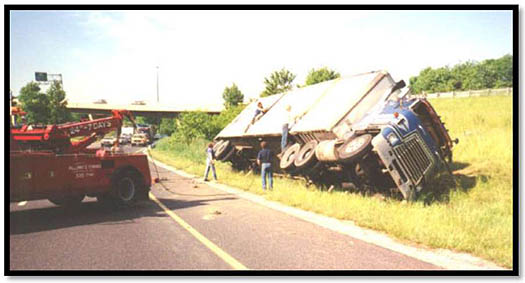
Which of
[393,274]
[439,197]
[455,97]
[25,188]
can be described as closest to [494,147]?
[439,197]

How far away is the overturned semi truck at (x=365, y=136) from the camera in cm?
960

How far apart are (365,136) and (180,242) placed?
224 inches

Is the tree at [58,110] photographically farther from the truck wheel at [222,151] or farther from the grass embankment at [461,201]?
the truck wheel at [222,151]

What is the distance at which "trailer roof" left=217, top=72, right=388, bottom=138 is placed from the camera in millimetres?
12320

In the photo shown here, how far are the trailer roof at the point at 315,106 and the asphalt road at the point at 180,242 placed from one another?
4.10 metres

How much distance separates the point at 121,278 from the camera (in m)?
4.96

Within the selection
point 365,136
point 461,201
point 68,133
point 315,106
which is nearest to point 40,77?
point 68,133

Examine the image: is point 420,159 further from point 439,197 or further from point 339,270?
point 339,270

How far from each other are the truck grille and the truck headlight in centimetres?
15

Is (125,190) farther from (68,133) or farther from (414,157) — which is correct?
(414,157)

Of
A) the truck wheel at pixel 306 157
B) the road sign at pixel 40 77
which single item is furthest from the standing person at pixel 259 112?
the road sign at pixel 40 77

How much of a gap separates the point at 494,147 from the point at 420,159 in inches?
188

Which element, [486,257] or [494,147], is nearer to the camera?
[486,257]

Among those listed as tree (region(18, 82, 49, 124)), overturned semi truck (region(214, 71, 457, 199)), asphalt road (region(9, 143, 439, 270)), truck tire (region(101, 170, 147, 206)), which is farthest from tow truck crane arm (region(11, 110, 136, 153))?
overturned semi truck (region(214, 71, 457, 199))
